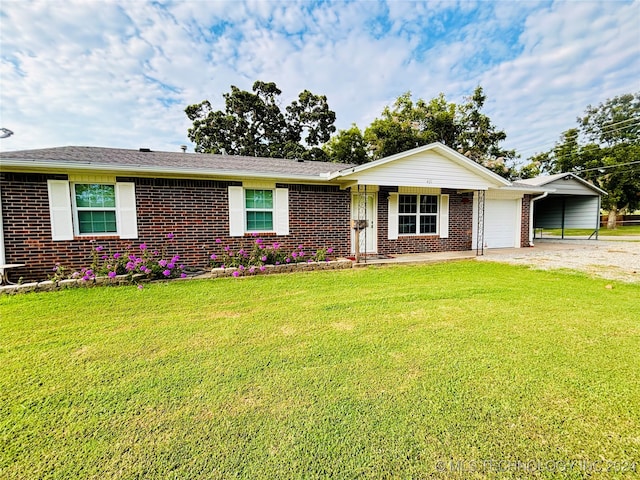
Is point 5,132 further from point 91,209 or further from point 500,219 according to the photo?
point 500,219

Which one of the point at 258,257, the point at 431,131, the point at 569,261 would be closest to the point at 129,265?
the point at 258,257

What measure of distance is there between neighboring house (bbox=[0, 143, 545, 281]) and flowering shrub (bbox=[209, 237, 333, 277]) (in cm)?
27

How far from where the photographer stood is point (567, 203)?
16188 millimetres

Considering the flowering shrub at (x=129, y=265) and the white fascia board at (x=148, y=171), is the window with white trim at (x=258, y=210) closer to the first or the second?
the white fascia board at (x=148, y=171)

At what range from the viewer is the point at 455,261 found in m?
8.74

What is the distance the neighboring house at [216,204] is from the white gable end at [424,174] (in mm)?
31

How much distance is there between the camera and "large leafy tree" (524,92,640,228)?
75.6ft

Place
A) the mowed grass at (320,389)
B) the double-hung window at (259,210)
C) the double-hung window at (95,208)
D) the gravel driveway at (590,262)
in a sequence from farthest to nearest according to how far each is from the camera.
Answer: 1. the double-hung window at (259,210)
2. the double-hung window at (95,208)
3. the gravel driveway at (590,262)
4. the mowed grass at (320,389)

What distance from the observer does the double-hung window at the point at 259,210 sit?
8.07m

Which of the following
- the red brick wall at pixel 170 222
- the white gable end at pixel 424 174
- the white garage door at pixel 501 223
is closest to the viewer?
the red brick wall at pixel 170 222

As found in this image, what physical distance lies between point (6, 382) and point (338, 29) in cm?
1257

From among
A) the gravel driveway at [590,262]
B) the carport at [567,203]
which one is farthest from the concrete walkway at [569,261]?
the carport at [567,203]

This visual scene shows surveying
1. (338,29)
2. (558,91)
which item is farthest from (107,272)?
(558,91)

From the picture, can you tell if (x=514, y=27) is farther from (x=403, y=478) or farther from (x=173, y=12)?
(x=403, y=478)
